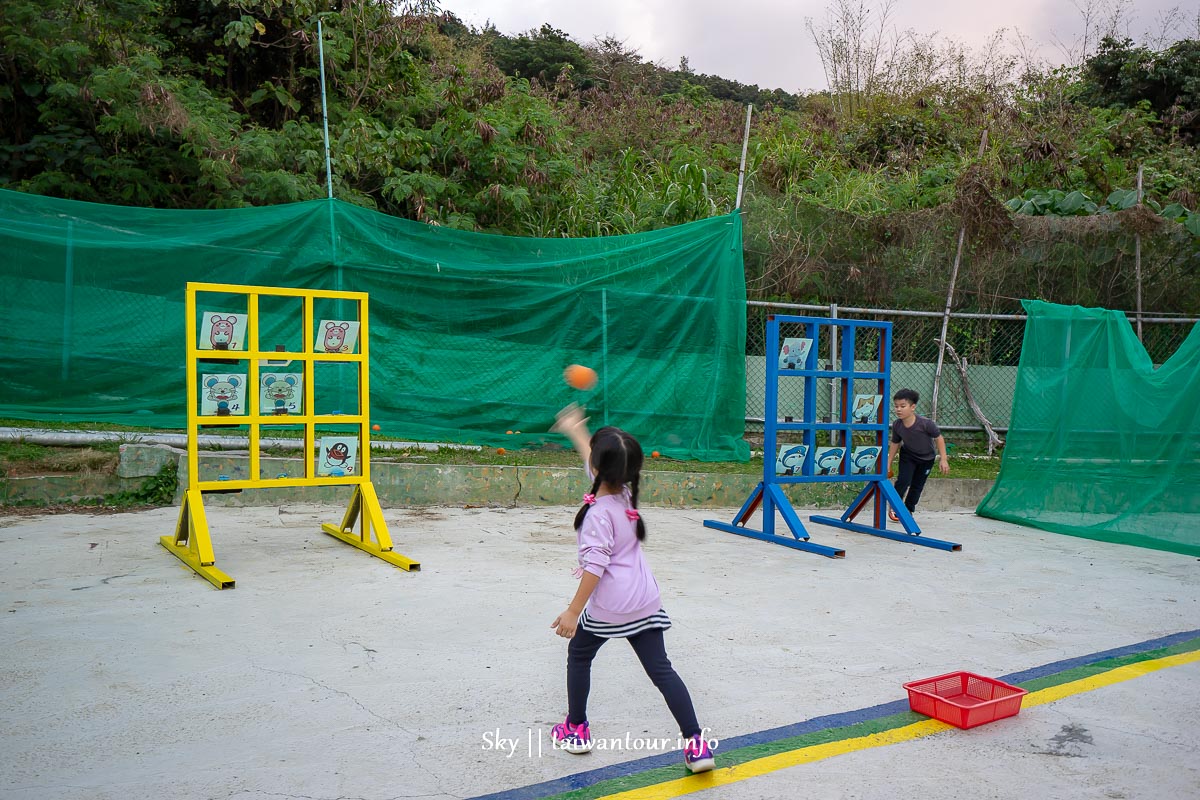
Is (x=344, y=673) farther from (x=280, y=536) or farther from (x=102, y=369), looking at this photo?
(x=102, y=369)

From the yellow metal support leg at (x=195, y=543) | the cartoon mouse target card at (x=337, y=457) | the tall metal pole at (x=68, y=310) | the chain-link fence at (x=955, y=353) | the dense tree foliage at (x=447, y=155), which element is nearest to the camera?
the yellow metal support leg at (x=195, y=543)

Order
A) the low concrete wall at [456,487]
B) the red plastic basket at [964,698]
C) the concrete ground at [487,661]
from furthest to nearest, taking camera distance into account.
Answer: the low concrete wall at [456,487] < the red plastic basket at [964,698] < the concrete ground at [487,661]

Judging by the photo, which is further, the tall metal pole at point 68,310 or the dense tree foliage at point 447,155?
the dense tree foliage at point 447,155

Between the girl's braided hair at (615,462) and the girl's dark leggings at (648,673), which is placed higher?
the girl's braided hair at (615,462)

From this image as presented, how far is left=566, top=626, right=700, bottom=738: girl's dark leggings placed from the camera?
3188mm

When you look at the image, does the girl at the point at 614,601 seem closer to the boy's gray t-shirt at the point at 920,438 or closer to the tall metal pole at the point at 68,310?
the boy's gray t-shirt at the point at 920,438

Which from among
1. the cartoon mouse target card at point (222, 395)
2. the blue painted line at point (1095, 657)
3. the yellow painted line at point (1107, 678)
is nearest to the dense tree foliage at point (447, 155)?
the cartoon mouse target card at point (222, 395)

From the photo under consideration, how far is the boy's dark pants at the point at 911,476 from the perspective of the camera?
870 centimetres

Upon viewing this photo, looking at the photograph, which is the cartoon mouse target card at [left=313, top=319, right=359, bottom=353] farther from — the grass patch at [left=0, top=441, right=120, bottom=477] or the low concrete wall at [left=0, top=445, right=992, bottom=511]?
the grass patch at [left=0, top=441, right=120, bottom=477]

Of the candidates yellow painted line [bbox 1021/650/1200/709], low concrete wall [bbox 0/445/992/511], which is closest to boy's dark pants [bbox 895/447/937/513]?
low concrete wall [bbox 0/445/992/511]

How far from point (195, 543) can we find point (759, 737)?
4.11 m

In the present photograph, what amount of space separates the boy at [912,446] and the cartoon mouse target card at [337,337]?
4920 mm

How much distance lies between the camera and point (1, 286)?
7977 millimetres

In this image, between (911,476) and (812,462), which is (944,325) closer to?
(911,476)
